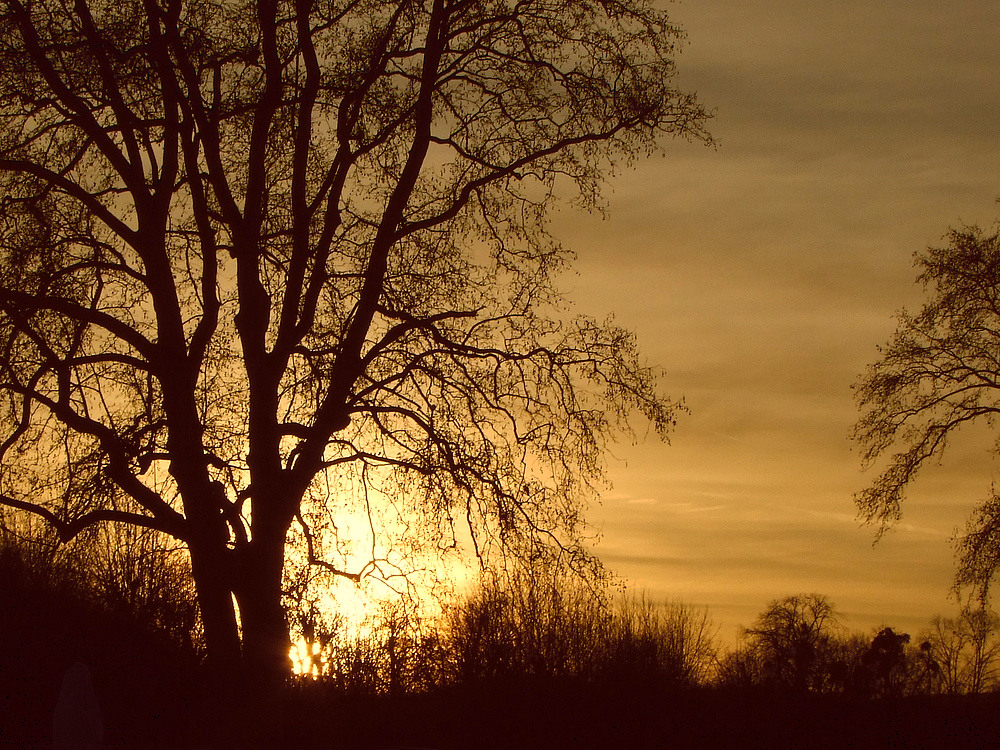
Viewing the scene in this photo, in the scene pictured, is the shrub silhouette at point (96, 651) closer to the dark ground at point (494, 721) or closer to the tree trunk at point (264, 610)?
the dark ground at point (494, 721)

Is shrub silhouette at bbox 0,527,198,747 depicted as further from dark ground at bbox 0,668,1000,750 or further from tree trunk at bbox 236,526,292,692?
tree trunk at bbox 236,526,292,692

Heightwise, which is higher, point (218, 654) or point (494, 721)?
point (218, 654)

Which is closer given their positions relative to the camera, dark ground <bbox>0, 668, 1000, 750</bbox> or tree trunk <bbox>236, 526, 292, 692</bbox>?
dark ground <bbox>0, 668, 1000, 750</bbox>

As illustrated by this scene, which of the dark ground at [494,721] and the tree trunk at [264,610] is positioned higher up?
the tree trunk at [264,610]

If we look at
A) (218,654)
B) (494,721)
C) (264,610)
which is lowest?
(494,721)

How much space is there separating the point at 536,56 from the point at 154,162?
18.5 feet

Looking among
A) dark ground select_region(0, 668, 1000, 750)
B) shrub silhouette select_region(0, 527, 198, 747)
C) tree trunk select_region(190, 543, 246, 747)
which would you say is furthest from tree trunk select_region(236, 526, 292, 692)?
dark ground select_region(0, 668, 1000, 750)

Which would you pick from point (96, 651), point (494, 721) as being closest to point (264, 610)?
point (96, 651)

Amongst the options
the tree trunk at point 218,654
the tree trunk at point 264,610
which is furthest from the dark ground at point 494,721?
the tree trunk at point 264,610

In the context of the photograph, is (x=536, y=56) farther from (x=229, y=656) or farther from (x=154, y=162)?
(x=229, y=656)

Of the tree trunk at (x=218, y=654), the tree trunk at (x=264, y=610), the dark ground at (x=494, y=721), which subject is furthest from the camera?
the tree trunk at (x=264, y=610)

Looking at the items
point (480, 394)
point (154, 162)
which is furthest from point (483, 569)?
point (154, 162)

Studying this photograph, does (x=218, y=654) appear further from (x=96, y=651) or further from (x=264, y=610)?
(x=96, y=651)

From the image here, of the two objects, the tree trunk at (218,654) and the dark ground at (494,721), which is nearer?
the dark ground at (494,721)
